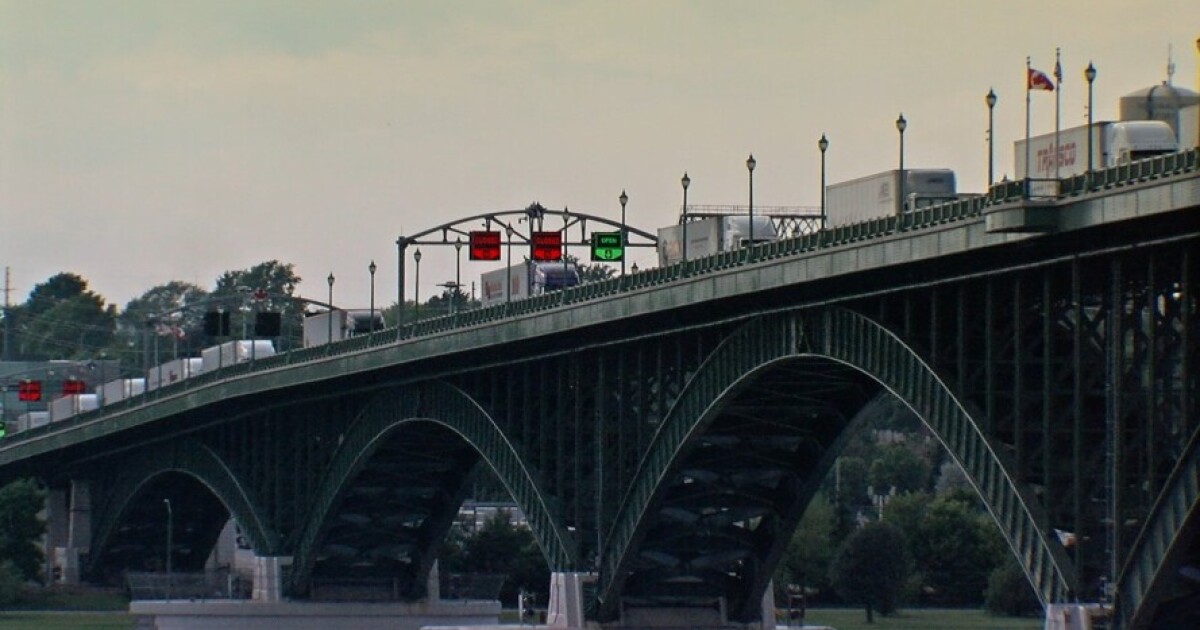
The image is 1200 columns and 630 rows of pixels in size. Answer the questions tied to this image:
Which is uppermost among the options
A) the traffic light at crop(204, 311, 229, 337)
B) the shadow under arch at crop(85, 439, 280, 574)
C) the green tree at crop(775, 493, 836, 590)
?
Result: the traffic light at crop(204, 311, 229, 337)

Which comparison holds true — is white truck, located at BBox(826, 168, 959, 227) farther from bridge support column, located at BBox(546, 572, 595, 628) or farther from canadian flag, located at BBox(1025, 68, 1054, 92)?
bridge support column, located at BBox(546, 572, 595, 628)

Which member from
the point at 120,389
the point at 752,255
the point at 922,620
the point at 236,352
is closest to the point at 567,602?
the point at 752,255

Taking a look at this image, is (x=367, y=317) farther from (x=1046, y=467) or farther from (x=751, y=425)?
(x=1046, y=467)

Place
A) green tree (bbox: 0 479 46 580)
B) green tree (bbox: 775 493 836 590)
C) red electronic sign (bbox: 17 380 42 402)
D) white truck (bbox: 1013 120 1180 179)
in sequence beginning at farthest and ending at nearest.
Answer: red electronic sign (bbox: 17 380 42 402) < green tree (bbox: 0 479 46 580) < green tree (bbox: 775 493 836 590) < white truck (bbox: 1013 120 1180 179)

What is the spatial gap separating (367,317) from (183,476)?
89.4 feet

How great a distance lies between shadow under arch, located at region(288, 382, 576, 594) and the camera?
326 ft

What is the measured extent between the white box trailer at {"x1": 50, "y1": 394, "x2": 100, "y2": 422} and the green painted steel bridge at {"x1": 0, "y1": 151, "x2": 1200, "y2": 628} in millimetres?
8288

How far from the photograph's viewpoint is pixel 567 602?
95.3 m

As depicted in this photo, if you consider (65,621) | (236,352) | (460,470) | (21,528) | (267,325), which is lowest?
(65,621)

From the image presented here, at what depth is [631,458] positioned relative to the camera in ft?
308

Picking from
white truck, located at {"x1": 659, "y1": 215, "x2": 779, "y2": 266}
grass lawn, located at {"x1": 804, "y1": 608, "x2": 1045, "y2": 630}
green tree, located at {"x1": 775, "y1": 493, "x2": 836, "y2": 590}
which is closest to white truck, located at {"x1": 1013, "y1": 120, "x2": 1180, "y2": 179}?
white truck, located at {"x1": 659, "y1": 215, "x2": 779, "y2": 266}

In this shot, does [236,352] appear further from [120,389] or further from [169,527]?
[120,389]

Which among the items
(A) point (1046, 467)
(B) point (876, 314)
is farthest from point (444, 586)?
(A) point (1046, 467)

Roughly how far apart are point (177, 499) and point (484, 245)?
61178mm
